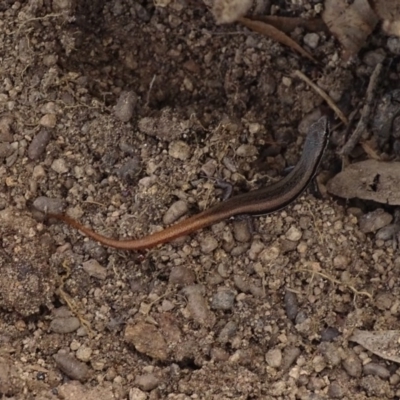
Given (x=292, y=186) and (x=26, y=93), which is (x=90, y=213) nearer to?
(x=26, y=93)

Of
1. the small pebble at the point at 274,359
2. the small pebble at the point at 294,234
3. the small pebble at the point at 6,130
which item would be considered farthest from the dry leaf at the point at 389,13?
the small pebble at the point at 6,130

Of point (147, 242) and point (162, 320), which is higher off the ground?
point (147, 242)

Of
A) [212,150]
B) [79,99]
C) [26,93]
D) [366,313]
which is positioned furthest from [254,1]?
[366,313]

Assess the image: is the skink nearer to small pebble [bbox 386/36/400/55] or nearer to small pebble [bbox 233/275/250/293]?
small pebble [bbox 233/275/250/293]

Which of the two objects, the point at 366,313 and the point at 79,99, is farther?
the point at 79,99

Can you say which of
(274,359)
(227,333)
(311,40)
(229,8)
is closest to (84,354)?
(227,333)

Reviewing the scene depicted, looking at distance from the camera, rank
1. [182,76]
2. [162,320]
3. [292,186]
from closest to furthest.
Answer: [162,320], [292,186], [182,76]
